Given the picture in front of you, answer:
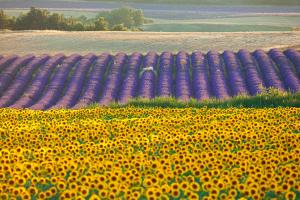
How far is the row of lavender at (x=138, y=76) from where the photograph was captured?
104 feet

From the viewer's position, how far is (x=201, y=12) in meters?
Result: 98.4

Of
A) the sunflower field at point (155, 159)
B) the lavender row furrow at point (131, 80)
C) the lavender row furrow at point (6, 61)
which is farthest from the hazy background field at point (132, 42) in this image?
the sunflower field at point (155, 159)

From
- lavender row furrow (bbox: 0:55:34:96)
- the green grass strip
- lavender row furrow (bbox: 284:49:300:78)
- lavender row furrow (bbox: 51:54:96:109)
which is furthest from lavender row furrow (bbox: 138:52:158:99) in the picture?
lavender row furrow (bbox: 284:49:300:78)

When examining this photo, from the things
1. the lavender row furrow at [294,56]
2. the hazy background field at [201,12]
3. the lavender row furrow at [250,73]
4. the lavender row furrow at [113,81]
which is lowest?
the hazy background field at [201,12]

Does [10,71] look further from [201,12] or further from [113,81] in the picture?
[201,12]

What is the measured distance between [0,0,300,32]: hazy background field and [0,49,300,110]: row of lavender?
3569cm

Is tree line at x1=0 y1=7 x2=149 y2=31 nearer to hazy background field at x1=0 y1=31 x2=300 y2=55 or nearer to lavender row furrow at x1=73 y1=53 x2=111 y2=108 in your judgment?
hazy background field at x1=0 y1=31 x2=300 y2=55

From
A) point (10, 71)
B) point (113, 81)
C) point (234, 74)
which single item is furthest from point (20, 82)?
point (234, 74)

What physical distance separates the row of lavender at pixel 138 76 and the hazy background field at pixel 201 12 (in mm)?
35688

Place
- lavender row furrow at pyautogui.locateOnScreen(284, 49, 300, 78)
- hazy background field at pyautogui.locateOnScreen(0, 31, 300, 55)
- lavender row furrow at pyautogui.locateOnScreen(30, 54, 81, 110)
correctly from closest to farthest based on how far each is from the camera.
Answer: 1. lavender row furrow at pyautogui.locateOnScreen(30, 54, 81, 110)
2. lavender row furrow at pyautogui.locateOnScreen(284, 49, 300, 78)
3. hazy background field at pyautogui.locateOnScreen(0, 31, 300, 55)

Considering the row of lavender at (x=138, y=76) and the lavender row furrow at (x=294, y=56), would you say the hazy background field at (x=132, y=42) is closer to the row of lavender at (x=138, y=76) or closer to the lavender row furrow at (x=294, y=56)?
the lavender row furrow at (x=294, y=56)

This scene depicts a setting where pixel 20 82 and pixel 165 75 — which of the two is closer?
pixel 165 75

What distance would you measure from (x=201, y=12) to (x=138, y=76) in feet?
211

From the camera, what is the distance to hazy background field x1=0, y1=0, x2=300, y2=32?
77.9m
